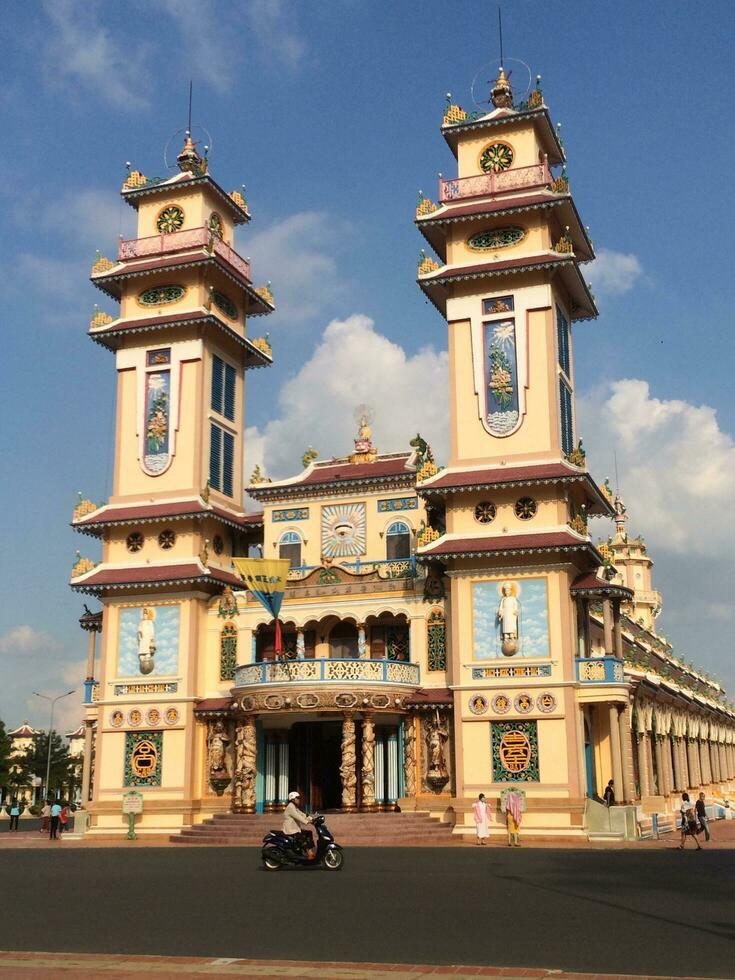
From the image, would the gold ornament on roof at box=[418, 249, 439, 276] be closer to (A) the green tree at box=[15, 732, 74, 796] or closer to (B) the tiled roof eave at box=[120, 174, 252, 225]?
(B) the tiled roof eave at box=[120, 174, 252, 225]

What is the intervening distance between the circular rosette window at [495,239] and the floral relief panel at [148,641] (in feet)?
53.8

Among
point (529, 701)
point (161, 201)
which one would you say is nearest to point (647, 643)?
point (529, 701)

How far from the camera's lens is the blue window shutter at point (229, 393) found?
4372cm

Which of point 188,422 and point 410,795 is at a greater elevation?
point 188,422

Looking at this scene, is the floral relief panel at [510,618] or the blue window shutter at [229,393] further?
the blue window shutter at [229,393]

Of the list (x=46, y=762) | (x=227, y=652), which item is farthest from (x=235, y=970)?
(x=46, y=762)

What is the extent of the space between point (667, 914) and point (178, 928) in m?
6.06

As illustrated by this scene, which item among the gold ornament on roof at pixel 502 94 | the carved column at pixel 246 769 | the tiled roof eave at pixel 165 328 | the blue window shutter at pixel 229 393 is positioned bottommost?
the carved column at pixel 246 769

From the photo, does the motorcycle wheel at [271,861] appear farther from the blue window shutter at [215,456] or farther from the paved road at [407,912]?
the blue window shutter at [215,456]

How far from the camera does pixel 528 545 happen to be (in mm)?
34250

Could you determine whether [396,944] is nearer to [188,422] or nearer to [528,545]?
[528,545]

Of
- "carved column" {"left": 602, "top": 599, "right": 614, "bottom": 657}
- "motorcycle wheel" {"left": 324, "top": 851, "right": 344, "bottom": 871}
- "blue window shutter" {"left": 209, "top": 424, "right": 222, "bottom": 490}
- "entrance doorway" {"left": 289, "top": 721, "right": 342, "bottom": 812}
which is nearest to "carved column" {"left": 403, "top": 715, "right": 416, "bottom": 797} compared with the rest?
"entrance doorway" {"left": 289, "top": 721, "right": 342, "bottom": 812}

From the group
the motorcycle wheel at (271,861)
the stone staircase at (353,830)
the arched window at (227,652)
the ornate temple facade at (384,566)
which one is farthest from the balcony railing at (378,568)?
the motorcycle wheel at (271,861)

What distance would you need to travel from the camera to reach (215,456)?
42.3 m
